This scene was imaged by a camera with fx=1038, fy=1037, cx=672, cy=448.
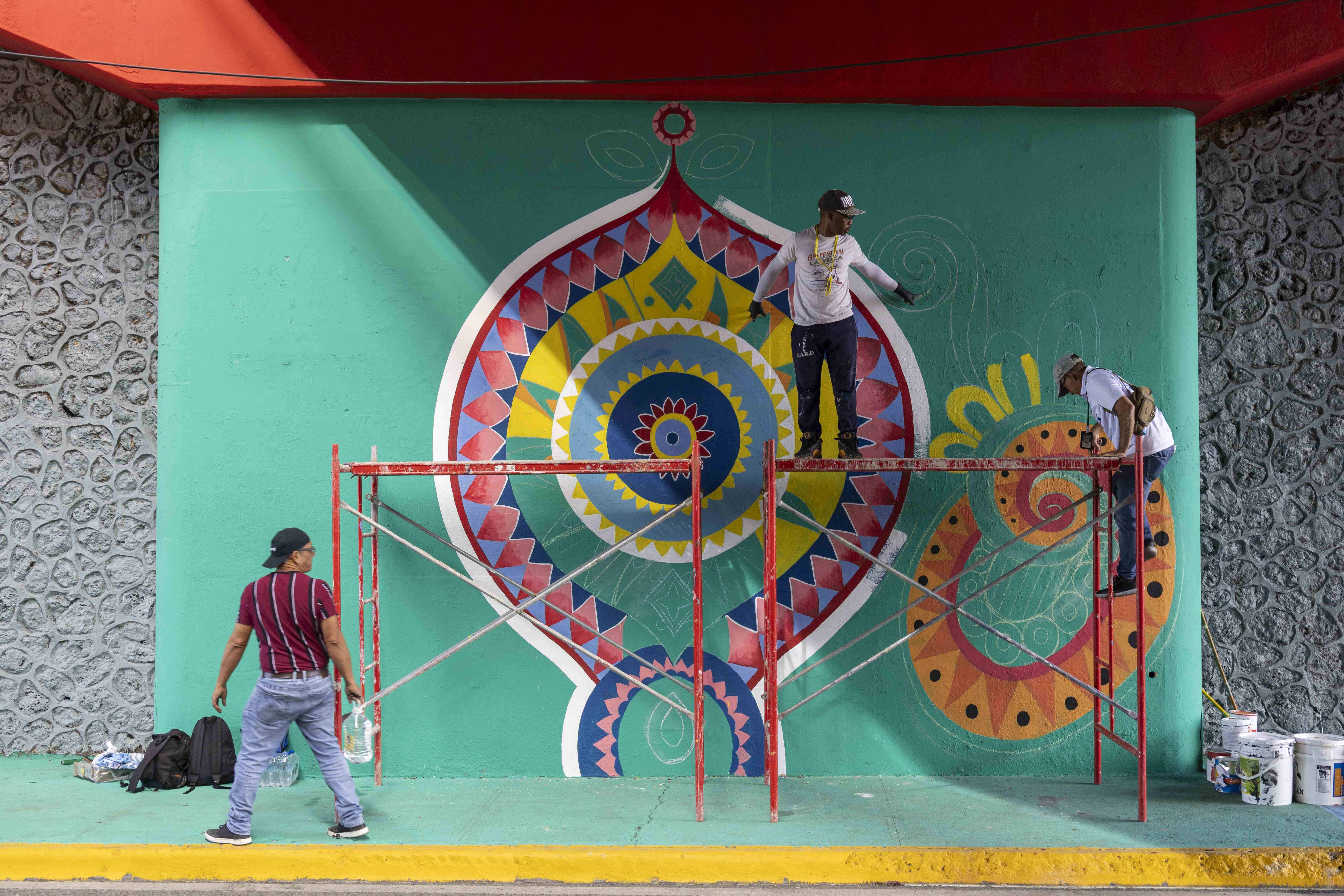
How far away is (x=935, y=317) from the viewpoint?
7109 millimetres

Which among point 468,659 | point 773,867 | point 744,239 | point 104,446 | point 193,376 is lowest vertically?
point 773,867

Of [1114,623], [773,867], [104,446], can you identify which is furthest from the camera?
[104,446]

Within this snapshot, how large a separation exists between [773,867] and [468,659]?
8.61 ft

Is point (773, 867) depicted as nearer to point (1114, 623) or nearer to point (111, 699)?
point (1114, 623)

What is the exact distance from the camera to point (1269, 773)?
6.27 m

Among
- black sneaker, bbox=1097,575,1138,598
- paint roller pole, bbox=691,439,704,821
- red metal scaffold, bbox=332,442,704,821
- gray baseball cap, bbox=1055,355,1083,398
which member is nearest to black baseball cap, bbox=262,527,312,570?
red metal scaffold, bbox=332,442,704,821

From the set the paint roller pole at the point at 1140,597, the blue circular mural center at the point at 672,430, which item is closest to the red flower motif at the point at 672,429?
the blue circular mural center at the point at 672,430

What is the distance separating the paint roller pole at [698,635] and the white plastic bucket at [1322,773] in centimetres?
367

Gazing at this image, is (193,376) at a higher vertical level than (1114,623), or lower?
higher

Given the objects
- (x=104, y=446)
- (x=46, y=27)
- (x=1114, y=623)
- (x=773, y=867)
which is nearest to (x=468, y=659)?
(x=773, y=867)

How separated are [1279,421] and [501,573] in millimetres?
5547

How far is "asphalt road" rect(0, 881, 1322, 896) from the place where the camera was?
5312 millimetres

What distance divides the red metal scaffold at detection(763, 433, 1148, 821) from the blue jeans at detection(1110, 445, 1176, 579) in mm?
46

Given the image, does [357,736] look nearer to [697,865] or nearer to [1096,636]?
[697,865]
